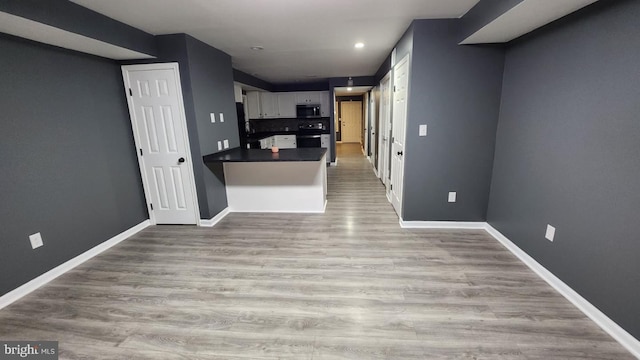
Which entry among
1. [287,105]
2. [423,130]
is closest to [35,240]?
[423,130]

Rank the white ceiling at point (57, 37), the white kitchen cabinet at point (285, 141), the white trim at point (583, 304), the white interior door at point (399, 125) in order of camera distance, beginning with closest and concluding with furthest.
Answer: the white trim at point (583, 304) < the white ceiling at point (57, 37) < the white interior door at point (399, 125) < the white kitchen cabinet at point (285, 141)

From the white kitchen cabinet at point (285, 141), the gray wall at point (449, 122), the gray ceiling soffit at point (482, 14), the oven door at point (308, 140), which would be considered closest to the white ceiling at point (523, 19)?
the gray ceiling soffit at point (482, 14)

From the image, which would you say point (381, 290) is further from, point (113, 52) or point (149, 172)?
point (113, 52)

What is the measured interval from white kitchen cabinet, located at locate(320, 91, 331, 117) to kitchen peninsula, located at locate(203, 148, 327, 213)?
4.07 meters

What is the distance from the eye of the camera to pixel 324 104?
25.0ft

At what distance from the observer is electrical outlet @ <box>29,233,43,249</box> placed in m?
2.26

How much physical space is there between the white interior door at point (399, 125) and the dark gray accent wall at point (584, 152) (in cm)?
111

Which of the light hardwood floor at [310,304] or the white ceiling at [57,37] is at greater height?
the white ceiling at [57,37]

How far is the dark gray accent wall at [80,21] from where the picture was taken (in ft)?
5.84

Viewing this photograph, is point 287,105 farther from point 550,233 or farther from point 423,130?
point 550,233

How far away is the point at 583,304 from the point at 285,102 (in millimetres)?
7309

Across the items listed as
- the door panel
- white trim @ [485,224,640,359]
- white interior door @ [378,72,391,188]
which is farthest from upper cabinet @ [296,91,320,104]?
white trim @ [485,224,640,359]

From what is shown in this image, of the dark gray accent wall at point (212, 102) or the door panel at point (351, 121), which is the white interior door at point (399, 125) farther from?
the door panel at point (351, 121)

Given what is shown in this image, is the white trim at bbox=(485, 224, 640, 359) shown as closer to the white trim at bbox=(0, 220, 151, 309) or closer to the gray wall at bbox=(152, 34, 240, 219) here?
the gray wall at bbox=(152, 34, 240, 219)
